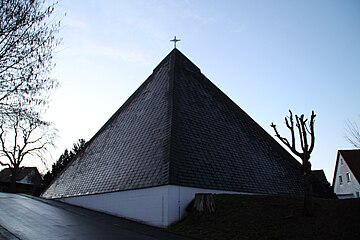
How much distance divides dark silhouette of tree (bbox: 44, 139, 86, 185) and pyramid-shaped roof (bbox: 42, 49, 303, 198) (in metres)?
13.9

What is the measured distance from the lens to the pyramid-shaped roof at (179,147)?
14930 mm

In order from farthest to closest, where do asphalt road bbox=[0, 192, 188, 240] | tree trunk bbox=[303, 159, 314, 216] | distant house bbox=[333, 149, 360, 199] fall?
distant house bbox=[333, 149, 360, 199], tree trunk bbox=[303, 159, 314, 216], asphalt road bbox=[0, 192, 188, 240]

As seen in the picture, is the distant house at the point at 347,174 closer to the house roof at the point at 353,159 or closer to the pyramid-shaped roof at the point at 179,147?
the house roof at the point at 353,159

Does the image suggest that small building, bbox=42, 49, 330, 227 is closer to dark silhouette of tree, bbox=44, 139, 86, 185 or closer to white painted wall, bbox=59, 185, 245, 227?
white painted wall, bbox=59, 185, 245, 227

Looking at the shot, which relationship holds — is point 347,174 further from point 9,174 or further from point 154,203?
point 9,174

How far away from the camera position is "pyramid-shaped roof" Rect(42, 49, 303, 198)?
588 inches

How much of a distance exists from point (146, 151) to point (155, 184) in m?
2.82

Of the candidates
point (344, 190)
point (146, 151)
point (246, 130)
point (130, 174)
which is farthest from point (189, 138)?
point (344, 190)

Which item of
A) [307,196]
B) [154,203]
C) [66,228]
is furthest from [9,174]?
[307,196]

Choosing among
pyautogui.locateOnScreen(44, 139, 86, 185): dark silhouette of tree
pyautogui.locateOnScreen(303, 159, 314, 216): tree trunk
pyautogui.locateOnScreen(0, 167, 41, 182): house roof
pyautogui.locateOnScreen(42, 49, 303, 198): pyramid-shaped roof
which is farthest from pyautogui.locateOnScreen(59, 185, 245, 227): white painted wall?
pyautogui.locateOnScreen(0, 167, 41, 182): house roof

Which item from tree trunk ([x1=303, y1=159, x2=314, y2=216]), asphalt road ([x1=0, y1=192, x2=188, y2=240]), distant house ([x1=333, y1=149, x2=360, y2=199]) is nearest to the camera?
asphalt road ([x1=0, y1=192, x2=188, y2=240])

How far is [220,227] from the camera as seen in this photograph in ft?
37.3

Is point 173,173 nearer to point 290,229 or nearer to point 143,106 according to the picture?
point 290,229

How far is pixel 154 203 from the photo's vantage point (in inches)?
529
